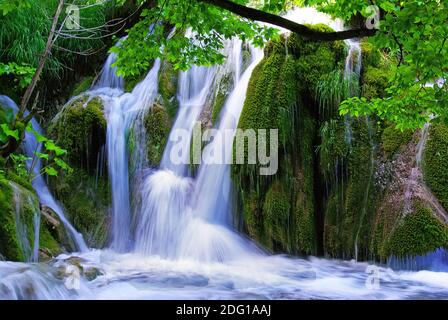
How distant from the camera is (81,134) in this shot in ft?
23.1

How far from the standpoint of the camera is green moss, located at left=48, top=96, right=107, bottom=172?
277 inches

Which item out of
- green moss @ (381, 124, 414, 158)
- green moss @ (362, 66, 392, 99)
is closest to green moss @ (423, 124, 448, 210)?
green moss @ (381, 124, 414, 158)

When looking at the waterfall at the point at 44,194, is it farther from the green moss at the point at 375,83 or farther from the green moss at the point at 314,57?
the green moss at the point at 375,83

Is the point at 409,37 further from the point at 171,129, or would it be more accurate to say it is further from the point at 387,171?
the point at 171,129

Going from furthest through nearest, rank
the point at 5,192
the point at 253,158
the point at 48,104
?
the point at 48,104
the point at 253,158
the point at 5,192

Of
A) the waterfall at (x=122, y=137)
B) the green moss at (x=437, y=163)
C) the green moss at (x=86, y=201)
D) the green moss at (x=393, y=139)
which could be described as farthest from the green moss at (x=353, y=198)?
the green moss at (x=86, y=201)

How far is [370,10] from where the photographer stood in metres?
3.09

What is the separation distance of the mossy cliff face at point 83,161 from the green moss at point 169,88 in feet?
3.93

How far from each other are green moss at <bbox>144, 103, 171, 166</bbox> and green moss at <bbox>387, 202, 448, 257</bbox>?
387 centimetres

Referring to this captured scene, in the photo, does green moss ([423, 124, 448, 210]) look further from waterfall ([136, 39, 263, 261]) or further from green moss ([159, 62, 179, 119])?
green moss ([159, 62, 179, 119])

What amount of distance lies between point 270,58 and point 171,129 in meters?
2.13

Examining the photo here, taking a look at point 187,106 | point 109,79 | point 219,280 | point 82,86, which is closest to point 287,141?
point 219,280
